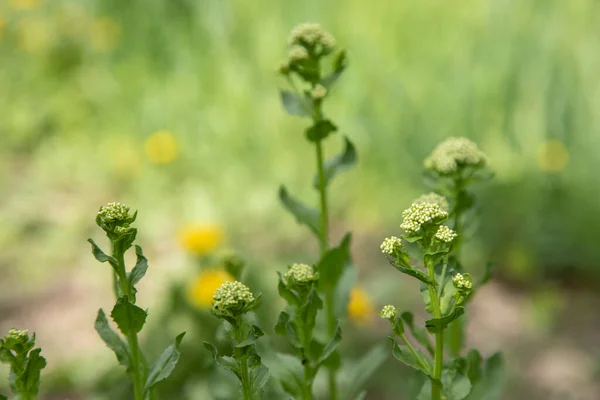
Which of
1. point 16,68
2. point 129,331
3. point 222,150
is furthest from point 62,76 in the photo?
point 129,331

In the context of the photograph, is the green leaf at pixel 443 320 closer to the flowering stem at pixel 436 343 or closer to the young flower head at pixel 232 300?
the flowering stem at pixel 436 343

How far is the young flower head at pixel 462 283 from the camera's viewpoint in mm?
860

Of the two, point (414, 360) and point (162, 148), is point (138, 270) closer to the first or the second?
point (414, 360)

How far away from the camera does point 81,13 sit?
4.28 m

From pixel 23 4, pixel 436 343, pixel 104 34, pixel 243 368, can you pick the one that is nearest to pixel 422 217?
pixel 436 343

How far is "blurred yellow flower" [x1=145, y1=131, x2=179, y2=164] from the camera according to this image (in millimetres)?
3367

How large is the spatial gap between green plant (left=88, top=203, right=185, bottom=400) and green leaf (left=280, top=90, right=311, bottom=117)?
0.45 meters

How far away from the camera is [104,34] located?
4117 millimetres

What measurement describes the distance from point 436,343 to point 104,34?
3601mm

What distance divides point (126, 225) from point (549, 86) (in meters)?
2.40

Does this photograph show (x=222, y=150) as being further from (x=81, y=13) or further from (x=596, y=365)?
(x=596, y=365)

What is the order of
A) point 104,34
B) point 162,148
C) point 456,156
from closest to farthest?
1. point 456,156
2. point 162,148
3. point 104,34

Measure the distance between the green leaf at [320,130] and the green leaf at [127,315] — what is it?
0.46 meters

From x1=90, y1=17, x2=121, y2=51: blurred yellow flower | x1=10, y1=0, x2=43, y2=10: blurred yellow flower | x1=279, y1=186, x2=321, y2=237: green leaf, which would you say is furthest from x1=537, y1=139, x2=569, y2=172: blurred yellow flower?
x1=10, y1=0, x2=43, y2=10: blurred yellow flower
